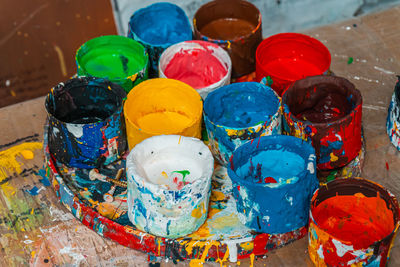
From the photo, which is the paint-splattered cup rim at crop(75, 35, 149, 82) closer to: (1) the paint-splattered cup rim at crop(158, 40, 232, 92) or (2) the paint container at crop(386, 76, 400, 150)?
(1) the paint-splattered cup rim at crop(158, 40, 232, 92)

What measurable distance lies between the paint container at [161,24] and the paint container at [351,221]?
2.39 feet

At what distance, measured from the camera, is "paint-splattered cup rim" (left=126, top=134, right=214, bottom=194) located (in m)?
1.46

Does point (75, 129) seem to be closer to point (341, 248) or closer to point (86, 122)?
point (86, 122)

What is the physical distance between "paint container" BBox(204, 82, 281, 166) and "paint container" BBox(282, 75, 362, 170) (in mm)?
57

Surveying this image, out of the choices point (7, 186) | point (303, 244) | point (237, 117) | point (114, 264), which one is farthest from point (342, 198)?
point (7, 186)

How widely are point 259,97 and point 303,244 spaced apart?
425mm

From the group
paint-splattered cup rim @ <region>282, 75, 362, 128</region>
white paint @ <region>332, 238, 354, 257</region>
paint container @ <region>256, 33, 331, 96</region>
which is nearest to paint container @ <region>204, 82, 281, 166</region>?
paint-splattered cup rim @ <region>282, 75, 362, 128</region>

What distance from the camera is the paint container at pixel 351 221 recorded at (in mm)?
1409

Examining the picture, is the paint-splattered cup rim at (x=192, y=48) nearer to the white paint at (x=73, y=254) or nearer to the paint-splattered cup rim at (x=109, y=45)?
the paint-splattered cup rim at (x=109, y=45)

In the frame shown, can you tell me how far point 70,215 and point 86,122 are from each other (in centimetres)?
27

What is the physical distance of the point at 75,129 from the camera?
5.36 ft

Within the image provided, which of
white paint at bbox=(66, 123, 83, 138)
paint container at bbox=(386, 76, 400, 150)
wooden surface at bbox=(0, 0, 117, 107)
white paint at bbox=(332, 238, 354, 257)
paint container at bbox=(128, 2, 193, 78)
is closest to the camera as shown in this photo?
white paint at bbox=(332, 238, 354, 257)

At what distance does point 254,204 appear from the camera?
150cm

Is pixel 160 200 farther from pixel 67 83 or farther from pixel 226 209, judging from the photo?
pixel 67 83
